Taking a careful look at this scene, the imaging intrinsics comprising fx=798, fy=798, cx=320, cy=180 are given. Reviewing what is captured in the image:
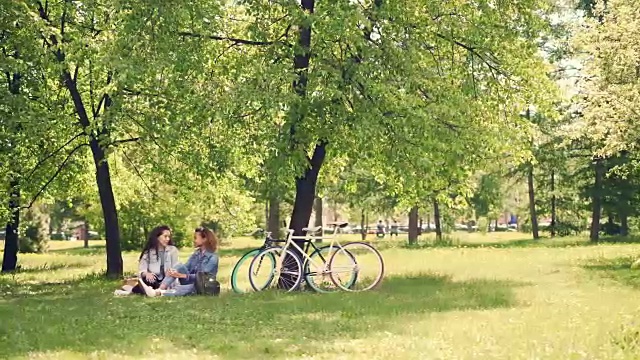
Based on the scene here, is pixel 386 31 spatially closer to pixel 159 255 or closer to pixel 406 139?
pixel 406 139

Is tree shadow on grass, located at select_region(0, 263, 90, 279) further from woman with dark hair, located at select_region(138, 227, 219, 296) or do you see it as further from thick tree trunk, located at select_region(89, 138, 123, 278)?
woman with dark hair, located at select_region(138, 227, 219, 296)

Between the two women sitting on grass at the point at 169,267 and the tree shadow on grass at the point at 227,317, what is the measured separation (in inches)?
20.8

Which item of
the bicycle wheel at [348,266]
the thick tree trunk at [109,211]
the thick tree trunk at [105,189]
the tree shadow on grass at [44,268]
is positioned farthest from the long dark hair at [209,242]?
the tree shadow on grass at [44,268]

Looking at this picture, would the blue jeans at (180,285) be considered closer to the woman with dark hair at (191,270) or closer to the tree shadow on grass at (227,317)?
the woman with dark hair at (191,270)

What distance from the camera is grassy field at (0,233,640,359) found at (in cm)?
820

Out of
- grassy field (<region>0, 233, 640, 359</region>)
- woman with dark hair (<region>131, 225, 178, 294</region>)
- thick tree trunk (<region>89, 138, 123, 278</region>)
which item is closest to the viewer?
grassy field (<region>0, 233, 640, 359</region>)

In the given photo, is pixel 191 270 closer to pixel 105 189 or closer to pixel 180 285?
pixel 180 285

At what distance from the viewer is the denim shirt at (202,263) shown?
1388cm

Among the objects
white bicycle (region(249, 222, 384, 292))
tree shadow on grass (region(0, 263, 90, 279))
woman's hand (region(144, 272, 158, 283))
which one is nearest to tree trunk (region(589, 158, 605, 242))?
tree shadow on grass (region(0, 263, 90, 279))

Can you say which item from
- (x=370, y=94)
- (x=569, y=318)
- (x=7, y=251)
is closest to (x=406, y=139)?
(x=370, y=94)

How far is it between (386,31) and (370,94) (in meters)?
1.60

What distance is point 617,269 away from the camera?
62.6 ft

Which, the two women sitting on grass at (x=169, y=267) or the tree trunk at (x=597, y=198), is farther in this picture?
the tree trunk at (x=597, y=198)

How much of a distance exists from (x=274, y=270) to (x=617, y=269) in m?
9.36
